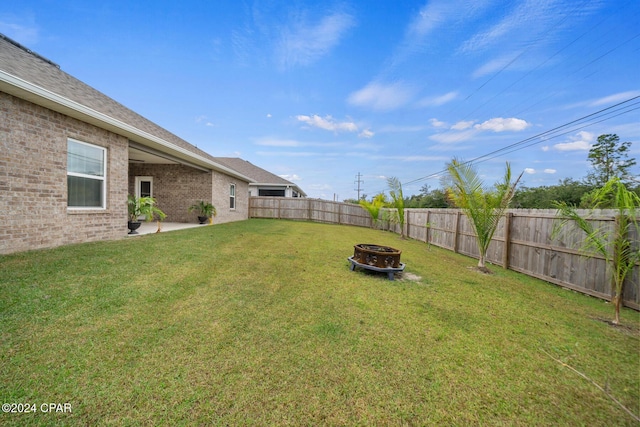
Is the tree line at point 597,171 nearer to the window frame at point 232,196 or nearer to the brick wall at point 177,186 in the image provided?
the window frame at point 232,196

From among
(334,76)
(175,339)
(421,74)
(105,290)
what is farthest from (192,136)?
(175,339)

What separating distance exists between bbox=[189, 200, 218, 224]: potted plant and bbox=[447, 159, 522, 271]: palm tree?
10.5 metres

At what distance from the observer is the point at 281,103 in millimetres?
13727

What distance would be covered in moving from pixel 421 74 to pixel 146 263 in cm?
1391

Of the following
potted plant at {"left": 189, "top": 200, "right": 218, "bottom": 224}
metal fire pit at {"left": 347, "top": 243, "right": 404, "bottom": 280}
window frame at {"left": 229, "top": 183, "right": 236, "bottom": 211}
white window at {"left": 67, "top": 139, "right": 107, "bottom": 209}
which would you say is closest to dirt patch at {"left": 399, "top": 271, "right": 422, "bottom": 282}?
metal fire pit at {"left": 347, "top": 243, "right": 404, "bottom": 280}

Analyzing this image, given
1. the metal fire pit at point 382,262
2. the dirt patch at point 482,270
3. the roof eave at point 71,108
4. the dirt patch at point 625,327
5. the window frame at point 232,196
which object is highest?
the roof eave at point 71,108

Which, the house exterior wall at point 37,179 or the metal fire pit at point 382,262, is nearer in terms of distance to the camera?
the house exterior wall at point 37,179

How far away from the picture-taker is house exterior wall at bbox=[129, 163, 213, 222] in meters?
12.2

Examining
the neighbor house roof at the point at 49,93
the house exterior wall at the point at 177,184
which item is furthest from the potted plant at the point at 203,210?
the neighbor house roof at the point at 49,93

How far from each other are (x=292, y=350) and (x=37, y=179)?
6.17 metres

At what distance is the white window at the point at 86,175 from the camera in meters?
5.64

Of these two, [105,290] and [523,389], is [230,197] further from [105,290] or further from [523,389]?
[523,389]

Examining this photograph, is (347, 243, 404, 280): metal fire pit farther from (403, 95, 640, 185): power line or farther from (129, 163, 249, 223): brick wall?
(129, 163, 249, 223): brick wall

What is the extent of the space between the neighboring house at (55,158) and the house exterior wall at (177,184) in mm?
3894
